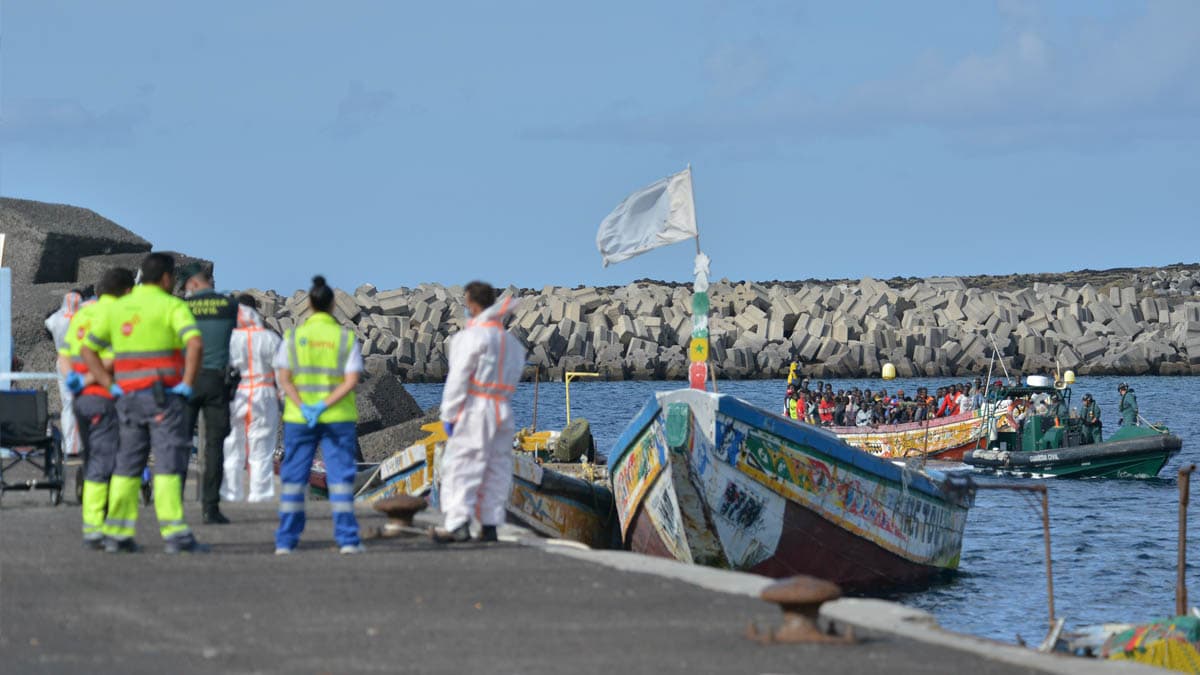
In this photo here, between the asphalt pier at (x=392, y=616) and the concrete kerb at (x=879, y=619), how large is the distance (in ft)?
0.15

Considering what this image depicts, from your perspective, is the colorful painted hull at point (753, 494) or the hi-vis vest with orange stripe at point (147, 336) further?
the colorful painted hull at point (753, 494)

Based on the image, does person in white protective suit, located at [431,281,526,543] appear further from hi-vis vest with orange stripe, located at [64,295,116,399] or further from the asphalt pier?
hi-vis vest with orange stripe, located at [64,295,116,399]

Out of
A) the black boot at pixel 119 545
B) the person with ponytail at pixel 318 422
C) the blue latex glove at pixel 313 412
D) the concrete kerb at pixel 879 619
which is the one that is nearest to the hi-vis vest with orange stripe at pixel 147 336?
the person with ponytail at pixel 318 422

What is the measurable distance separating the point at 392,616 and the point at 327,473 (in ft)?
8.21

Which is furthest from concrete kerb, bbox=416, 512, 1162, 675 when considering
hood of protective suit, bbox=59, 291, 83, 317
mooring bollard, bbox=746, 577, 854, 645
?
hood of protective suit, bbox=59, 291, 83, 317

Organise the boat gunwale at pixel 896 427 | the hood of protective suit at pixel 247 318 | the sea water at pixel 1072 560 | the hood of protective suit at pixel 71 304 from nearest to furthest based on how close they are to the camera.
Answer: the hood of protective suit at pixel 247 318 < the hood of protective suit at pixel 71 304 < the sea water at pixel 1072 560 < the boat gunwale at pixel 896 427

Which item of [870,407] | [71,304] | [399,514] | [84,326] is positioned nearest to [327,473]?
[399,514]

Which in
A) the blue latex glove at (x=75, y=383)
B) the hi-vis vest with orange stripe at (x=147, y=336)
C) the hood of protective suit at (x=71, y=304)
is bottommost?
the blue latex glove at (x=75, y=383)

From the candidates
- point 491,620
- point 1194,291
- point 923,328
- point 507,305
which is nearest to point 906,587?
point 507,305

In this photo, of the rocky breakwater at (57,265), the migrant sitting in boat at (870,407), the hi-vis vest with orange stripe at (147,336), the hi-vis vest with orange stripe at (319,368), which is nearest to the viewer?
the hi-vis vest with orange stripe at (147,336)

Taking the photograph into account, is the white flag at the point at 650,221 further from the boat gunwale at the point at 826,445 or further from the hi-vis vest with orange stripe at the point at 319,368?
the hi-vis vest with orange stripe at the point at 319,368

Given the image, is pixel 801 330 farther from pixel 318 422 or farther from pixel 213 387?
pixel 318 422

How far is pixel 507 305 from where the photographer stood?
1180 cm

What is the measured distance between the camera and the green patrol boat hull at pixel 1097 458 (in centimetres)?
3631
